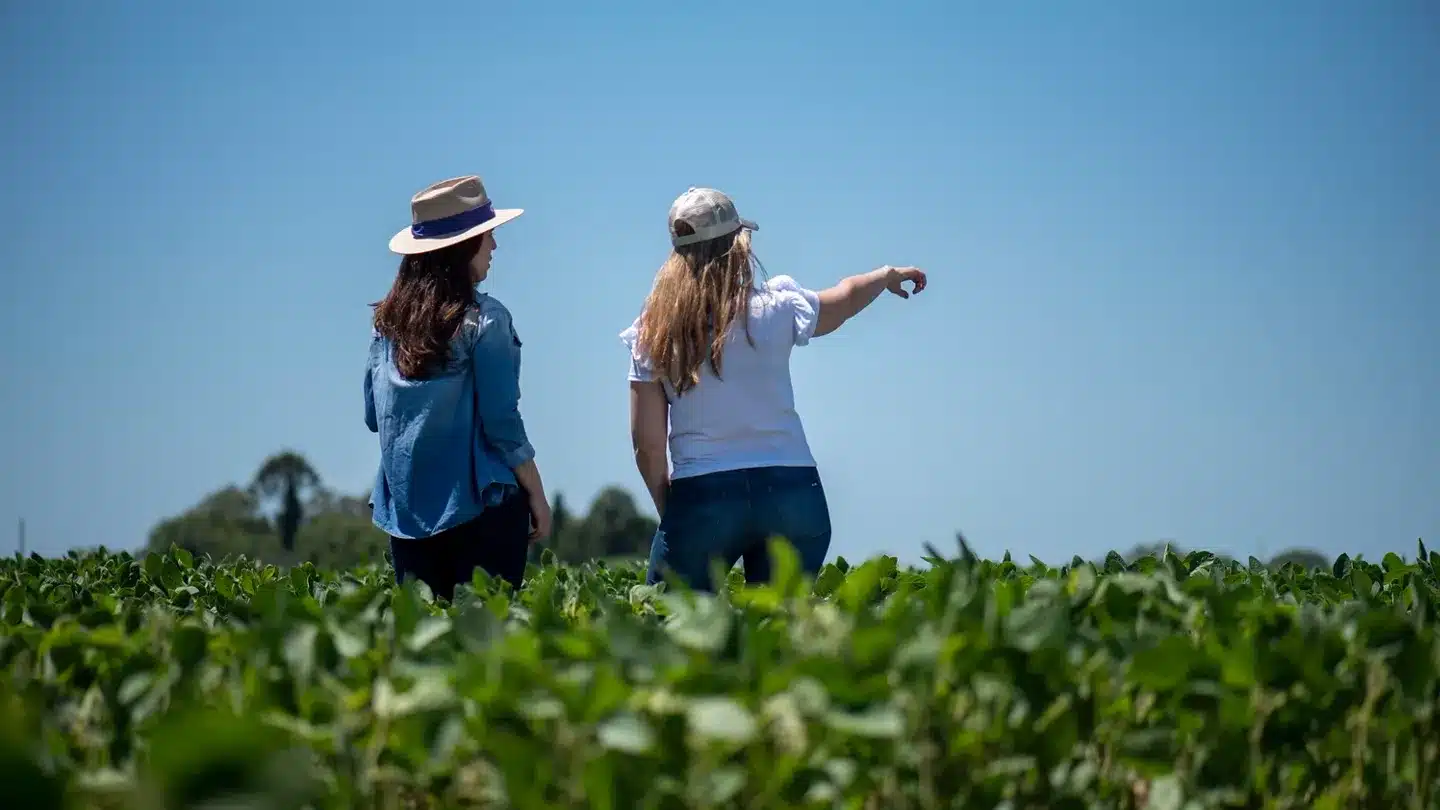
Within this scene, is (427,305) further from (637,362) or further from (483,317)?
(637,362)

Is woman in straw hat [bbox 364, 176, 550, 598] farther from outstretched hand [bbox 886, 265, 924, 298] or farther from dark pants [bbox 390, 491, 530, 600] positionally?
outstretched hand [bbox 886, 265, 924, 298]

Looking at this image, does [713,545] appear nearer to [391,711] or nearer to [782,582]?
[782,582]

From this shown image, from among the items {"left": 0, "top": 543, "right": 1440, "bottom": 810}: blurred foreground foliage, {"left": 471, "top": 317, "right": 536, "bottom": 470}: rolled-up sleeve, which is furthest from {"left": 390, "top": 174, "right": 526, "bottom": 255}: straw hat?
{"left": 0, "top": 543, "right": 1440, "bottom": 810}: blurred foreground foliage

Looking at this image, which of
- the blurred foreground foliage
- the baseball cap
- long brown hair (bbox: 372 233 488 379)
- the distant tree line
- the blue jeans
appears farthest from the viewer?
the distant tree line

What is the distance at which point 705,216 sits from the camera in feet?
20.3

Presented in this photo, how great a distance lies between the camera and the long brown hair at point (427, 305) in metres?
6.45

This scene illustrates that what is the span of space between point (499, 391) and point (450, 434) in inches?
10.7

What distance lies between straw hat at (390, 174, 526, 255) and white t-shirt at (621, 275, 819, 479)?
1.18m

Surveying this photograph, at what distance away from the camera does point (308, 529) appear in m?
23.1

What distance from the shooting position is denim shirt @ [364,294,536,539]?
647 cm

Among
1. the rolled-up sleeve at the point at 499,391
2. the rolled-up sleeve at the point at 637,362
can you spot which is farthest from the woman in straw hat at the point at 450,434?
the rolled-up sleeve at the point at 637,362

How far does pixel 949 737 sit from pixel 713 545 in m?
3.17

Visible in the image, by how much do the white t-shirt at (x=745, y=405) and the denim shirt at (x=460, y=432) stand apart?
2.26 ft

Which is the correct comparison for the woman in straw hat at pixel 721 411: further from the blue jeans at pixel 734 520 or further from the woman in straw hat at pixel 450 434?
the woman in straw hat at pixel 450 434
